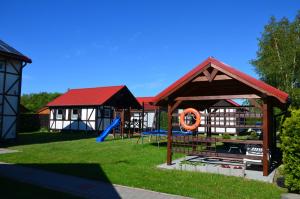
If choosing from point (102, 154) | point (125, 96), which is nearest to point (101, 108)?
point (125, 96)

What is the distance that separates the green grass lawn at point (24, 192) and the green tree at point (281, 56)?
2412 centimetres

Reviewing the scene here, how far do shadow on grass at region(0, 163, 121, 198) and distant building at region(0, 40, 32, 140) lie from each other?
333 inches

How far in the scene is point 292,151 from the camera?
7.69 metres

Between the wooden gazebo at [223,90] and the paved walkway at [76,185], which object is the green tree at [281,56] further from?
the paved walkway at [76,185]

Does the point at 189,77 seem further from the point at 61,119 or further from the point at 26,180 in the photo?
the point at 61,119

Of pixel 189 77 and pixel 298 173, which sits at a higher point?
pixel 189 77

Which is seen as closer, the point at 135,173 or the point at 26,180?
the point at 26,180

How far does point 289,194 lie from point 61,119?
2763 centimetres

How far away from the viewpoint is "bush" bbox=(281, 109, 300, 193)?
754 cm

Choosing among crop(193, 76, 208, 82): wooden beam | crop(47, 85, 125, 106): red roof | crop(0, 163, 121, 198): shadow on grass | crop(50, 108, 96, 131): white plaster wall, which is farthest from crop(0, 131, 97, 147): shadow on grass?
crop(193, 76, 208, 82): wooden beam

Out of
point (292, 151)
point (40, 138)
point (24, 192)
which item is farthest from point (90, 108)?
point (292, 151)

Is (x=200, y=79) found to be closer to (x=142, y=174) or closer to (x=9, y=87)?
(x=142, y=174)

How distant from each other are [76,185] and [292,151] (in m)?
5.82

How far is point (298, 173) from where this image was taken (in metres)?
7.48
